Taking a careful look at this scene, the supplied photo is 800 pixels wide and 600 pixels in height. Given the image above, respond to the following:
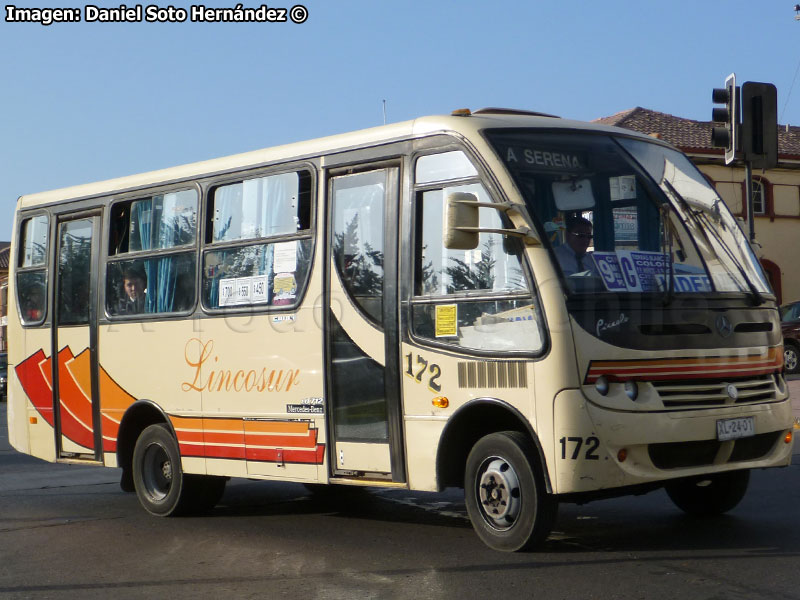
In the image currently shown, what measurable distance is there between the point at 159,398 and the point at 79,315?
1.52m

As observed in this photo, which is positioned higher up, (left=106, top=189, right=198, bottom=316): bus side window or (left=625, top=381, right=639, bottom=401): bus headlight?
(left=106, top=189, right=198, bottom=316): bus side window

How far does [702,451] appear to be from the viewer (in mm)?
7516

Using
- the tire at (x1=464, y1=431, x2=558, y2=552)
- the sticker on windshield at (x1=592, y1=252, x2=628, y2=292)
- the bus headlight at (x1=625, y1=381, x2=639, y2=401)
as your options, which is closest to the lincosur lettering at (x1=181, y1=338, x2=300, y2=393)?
the tire at (x1=464, y1=431, x2=558, y2=552)

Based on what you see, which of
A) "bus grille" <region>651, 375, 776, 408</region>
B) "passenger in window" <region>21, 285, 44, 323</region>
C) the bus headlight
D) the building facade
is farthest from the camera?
the building facade

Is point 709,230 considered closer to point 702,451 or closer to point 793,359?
point 702,451

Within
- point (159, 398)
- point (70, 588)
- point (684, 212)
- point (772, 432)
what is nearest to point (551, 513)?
point (772, 432)

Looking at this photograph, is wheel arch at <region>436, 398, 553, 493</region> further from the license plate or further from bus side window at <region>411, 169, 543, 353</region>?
the license plate

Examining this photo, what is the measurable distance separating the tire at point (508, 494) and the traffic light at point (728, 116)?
287 inches

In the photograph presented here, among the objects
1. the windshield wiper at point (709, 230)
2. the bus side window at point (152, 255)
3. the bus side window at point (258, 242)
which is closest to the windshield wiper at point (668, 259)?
the windshield wiper at point (709, 230)

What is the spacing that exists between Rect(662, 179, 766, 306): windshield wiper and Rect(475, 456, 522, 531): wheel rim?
2.11 metres

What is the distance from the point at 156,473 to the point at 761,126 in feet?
25.9

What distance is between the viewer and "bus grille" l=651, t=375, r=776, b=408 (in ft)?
24.1

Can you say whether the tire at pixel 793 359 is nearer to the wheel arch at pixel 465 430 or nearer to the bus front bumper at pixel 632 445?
the bus front bumper at pixel 632 445

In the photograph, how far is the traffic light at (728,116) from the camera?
45.0ft
